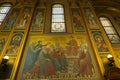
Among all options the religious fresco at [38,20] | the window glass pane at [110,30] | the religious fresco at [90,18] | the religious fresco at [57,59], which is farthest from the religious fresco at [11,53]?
the window glass pane at [110,30]

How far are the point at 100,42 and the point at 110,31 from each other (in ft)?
8.36

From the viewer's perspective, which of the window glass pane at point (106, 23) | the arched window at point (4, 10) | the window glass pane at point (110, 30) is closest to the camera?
the window glass pane at point (110, 30)

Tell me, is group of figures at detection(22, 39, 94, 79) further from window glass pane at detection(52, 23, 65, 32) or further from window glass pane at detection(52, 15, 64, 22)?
window glass pane at detection(52, 15, 64, 22)

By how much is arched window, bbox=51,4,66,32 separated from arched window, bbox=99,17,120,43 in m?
2.87

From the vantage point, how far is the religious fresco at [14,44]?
8273mm

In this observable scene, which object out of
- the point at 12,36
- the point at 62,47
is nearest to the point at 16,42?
the point at 12,36

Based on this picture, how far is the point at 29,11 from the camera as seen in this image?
11.5 metres

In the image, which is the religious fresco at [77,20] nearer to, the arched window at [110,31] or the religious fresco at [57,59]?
the religious fresco at [57,59]

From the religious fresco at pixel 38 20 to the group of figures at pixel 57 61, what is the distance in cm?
129

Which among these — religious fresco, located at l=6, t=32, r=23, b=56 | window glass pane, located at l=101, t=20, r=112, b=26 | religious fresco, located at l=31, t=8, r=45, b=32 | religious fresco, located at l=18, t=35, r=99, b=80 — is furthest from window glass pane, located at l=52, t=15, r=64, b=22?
window glass pane, located at l=101, t=20, r=112, b=26

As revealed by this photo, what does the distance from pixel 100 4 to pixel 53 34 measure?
572cm

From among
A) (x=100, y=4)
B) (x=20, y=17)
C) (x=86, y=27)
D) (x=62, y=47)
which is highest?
(x=100, y=4)

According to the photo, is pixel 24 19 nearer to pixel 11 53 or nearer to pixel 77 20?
pixel 11 53

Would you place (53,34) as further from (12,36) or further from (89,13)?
(89,13)
